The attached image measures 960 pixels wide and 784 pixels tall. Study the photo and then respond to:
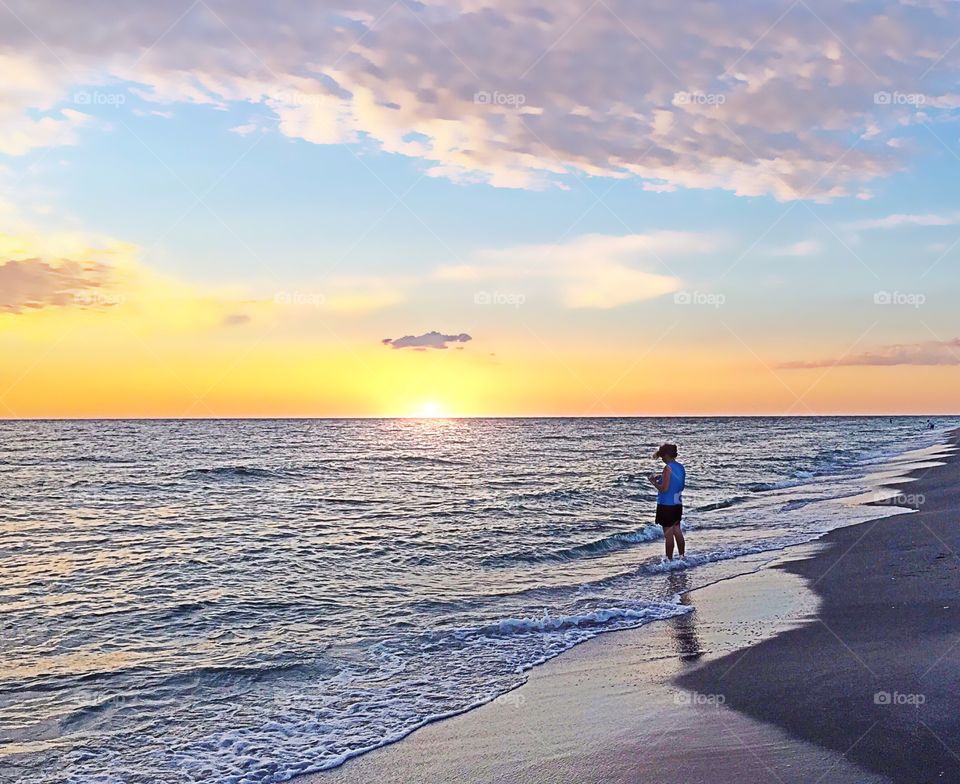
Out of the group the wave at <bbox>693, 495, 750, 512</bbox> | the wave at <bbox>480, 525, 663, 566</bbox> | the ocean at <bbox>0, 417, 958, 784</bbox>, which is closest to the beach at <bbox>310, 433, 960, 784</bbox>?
the ocean at <bbox>0, 417, 958, 784</bbox>

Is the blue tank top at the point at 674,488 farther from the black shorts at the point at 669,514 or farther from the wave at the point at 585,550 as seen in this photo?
the wave at the point at 585,550

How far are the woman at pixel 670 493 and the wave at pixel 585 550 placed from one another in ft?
7.71

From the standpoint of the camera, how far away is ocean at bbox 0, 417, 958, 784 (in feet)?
23.3

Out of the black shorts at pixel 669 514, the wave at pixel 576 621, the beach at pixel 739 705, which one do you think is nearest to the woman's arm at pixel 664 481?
the black shorts at pixel 669 514

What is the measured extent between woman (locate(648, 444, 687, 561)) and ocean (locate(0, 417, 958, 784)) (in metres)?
0.59

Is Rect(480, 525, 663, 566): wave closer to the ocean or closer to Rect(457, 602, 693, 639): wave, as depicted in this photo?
the ocean

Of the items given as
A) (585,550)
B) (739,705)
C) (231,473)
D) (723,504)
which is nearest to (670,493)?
(585,550)

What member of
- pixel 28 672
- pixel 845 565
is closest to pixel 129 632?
pixel 28 672

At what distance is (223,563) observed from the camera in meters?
15.3

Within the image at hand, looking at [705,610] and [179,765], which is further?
[705,610]

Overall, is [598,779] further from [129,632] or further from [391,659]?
[129,632]

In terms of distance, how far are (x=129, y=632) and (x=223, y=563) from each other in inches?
191

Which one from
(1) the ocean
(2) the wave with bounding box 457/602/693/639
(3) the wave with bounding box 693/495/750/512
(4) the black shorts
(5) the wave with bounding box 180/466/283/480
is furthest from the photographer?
(5) the wave with bounding box 180/466/283/480

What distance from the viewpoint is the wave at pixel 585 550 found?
16062 mm
